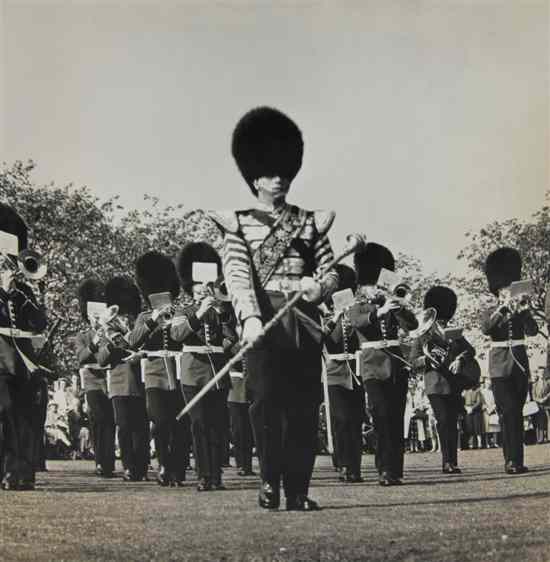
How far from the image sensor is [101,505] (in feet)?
35.1

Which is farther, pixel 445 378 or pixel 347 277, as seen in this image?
pixel 445 378

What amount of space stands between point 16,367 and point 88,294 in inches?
179

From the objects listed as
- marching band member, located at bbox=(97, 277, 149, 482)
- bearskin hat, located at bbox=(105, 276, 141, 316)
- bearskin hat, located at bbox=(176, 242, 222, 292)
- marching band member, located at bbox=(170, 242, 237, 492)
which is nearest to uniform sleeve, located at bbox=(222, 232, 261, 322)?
marching band member, located at bbox=(170, 242, 237, 492)

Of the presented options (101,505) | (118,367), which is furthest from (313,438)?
(118,367)

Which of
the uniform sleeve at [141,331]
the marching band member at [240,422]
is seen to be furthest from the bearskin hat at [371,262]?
the marching band member at [240,422]

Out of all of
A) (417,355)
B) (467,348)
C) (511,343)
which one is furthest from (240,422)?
(511,343)

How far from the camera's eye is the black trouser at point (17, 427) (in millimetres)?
11836

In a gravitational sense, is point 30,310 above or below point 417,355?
above

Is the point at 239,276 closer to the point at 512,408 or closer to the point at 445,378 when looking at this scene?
the point at 512,408

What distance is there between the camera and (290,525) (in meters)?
8.50

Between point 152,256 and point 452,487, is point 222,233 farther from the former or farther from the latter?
point 152,256

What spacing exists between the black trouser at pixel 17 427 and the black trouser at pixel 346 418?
131 inches

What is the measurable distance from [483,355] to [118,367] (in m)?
5.22

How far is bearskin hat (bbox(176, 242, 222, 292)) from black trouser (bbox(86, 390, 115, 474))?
2.71 metres
